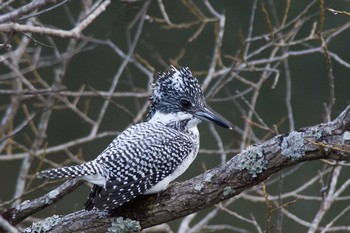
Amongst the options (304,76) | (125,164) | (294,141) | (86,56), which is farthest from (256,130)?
(294,141)

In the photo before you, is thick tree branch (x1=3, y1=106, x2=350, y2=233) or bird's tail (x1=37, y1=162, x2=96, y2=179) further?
bird's tail (x1=37, y1=162, x2=96, y2=179)

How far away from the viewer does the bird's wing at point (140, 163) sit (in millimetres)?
3184

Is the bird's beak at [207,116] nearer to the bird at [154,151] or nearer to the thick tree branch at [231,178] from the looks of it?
the bird at [154,151]

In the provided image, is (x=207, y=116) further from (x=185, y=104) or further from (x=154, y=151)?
(x=154, y=151)

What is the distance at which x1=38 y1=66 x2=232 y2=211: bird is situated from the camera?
3199 millimetres

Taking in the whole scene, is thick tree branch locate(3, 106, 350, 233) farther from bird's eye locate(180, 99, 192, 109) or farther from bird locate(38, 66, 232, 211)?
bird's eye locate(180, 99, 192, 109)

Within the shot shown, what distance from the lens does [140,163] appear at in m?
3.39

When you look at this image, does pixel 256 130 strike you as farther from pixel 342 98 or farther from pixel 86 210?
pixel 86 210

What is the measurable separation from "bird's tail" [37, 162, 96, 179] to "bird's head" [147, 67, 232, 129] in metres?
0.69

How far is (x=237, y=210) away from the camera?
6.55m

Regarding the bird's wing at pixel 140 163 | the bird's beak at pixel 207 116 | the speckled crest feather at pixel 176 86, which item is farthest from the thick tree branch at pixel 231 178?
the speckled crest feather at pixel 176 86

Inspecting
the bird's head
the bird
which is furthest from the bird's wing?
the bird's head

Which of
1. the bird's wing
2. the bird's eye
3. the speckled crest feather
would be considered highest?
the speckled crest feather

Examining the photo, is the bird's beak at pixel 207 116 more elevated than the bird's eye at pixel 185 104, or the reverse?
the bird's eye at pixel 185 104
